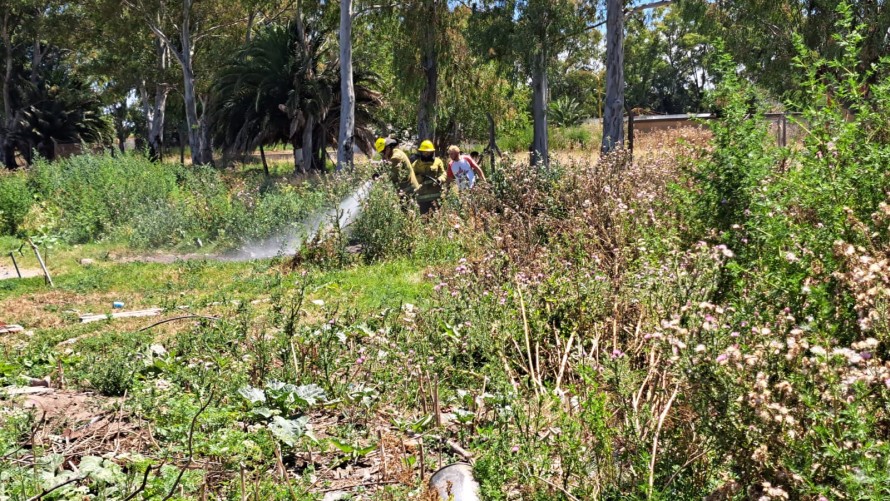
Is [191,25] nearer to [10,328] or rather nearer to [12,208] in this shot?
[12,208]

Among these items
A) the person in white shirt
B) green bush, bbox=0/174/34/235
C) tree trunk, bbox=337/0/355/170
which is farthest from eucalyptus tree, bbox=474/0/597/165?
green bush, bbox=0/174/34/235

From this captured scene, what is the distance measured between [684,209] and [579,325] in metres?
1.68

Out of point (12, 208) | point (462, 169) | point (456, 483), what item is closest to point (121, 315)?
point (456, 483)

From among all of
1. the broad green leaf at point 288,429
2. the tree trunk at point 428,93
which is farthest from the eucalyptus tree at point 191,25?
the broad green leaf at point 288,429

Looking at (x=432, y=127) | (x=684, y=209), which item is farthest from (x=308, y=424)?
(x=432, y=127)

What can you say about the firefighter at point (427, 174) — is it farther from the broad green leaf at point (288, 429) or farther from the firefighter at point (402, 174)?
the broad green leaf at point (288, 429)

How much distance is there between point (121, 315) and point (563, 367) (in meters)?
5.14

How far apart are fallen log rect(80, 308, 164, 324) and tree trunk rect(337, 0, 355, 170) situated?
441 inches

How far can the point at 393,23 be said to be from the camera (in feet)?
86.2

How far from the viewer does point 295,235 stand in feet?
40.7

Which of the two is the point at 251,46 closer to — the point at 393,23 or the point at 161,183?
the point at 393,23

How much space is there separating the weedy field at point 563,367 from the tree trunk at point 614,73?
917cm

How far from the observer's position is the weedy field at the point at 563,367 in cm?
307

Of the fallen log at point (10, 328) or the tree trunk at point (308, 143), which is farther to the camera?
the tree trunk at point (308, 143)
